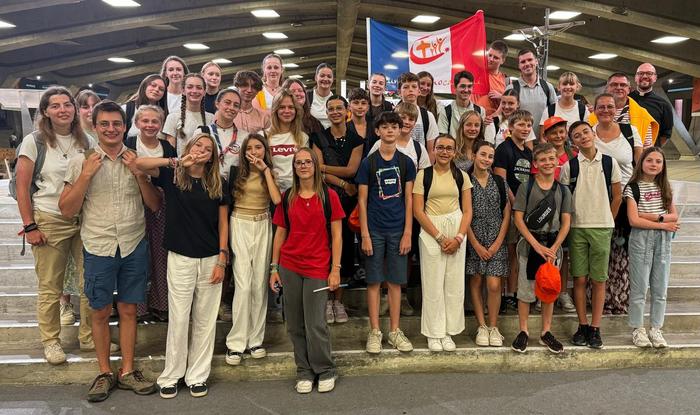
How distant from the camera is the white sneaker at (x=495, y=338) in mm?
3803

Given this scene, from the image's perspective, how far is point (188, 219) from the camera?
3262mm

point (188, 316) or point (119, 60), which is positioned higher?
point (119, 60)

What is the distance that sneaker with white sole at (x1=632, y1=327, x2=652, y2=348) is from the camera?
3793 mm

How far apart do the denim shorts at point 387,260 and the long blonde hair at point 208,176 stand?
1.23 meters

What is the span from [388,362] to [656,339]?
225cm

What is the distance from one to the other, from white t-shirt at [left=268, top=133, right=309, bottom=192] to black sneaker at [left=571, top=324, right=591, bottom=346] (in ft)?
8.95

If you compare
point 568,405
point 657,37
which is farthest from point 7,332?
point 657,37

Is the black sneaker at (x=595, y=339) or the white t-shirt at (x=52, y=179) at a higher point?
the white t-shirt at (x=52, y=179)

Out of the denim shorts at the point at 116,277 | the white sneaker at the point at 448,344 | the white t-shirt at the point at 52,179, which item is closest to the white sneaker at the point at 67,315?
the denim shorts at the point at 116,277

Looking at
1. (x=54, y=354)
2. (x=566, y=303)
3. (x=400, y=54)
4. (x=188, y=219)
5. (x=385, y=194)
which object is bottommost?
(x=54, y=354)

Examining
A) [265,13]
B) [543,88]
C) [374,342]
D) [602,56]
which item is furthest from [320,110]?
[602,56]

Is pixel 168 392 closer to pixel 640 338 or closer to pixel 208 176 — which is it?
pixel 208 176

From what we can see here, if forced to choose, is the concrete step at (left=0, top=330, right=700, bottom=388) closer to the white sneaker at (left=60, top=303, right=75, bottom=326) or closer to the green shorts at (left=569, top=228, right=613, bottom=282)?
the white sneaker at (left=60, top=303, right=75, bottom=326)

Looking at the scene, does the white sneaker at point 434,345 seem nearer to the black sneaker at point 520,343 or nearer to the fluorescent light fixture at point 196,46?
the black sneaker at point 520,343
